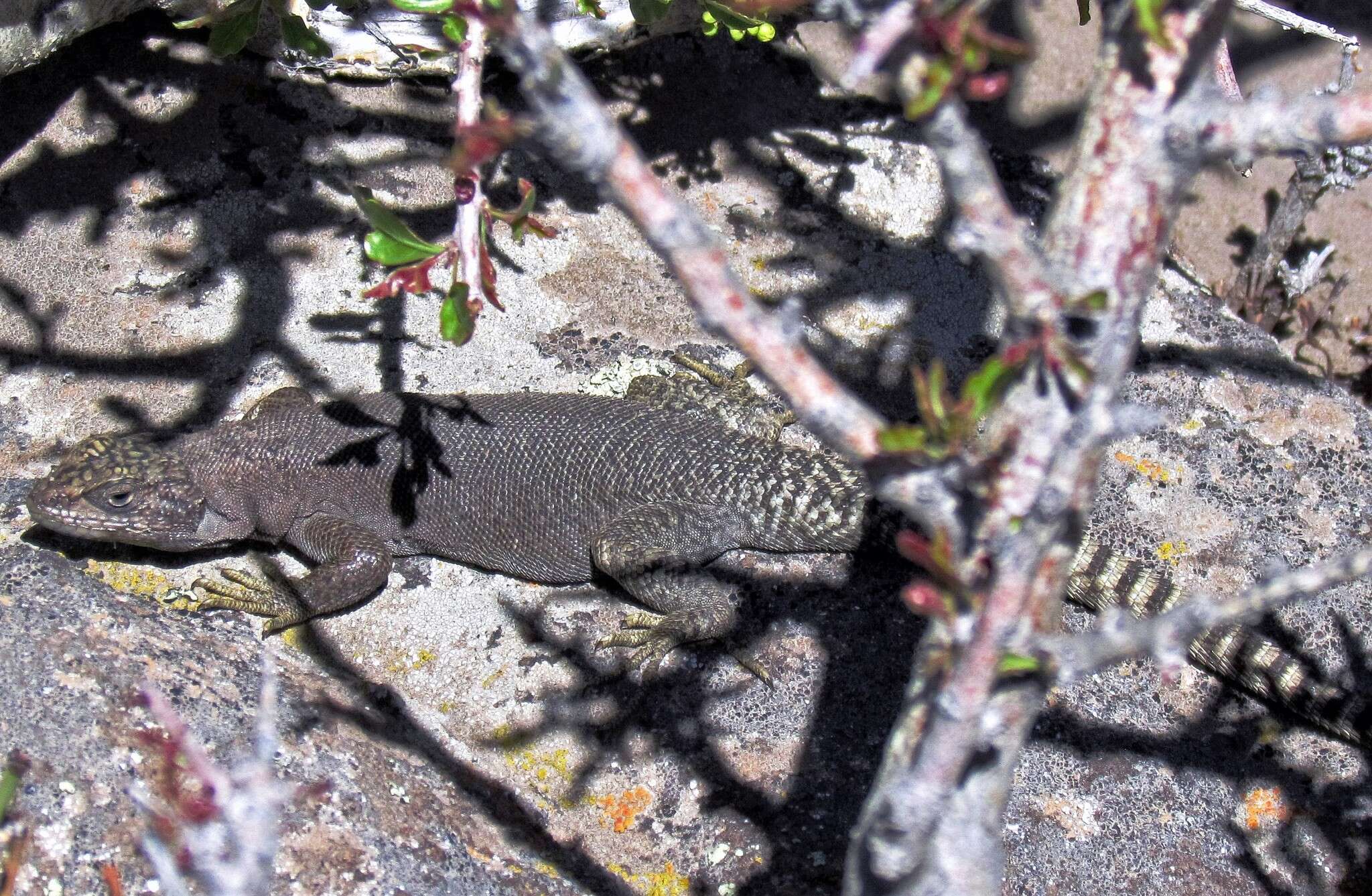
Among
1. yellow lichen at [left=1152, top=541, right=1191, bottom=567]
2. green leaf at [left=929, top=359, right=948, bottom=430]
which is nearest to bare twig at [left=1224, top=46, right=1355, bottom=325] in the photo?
yellow lichen at [left=1152, top=541, right=1191, bottom=567]

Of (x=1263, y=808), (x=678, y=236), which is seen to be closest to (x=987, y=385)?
(x=678, y=236)

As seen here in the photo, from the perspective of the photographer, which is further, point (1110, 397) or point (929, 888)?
point (929, 888)

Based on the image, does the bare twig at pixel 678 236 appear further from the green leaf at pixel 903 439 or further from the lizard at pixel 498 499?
the lizard at pixel 498 499

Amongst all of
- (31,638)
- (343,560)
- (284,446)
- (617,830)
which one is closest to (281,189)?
(284,446)

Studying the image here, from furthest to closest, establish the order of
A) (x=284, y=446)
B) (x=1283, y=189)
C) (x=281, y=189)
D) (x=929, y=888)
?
(x=1283, y=189) → (x=281, y=189) → (x=284, y=446) → (x=929, y=888)

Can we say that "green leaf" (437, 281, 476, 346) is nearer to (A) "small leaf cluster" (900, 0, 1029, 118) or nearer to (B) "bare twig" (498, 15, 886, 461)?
(B) "bare twig" (498, 15, 886, 461)

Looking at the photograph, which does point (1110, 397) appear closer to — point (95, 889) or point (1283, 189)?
point (95, 889)

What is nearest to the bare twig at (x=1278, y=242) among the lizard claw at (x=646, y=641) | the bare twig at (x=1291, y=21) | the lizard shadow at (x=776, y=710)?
the bare twig at (x=1291, y=21)
